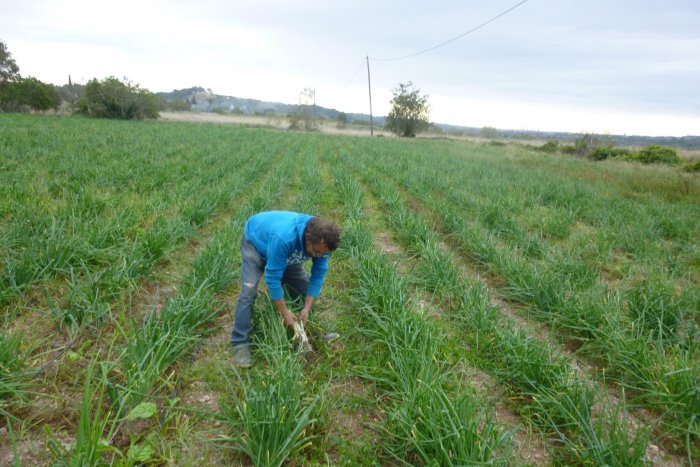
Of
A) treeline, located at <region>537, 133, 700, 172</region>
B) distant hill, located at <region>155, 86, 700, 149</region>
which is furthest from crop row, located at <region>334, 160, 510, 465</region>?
distant hill, located at <region>155, 86, 700, 149</region>

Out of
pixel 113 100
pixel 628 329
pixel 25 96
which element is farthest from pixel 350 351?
pixel 25 96

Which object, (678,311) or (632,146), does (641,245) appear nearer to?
(678,311)

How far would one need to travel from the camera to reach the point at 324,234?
2.38 m

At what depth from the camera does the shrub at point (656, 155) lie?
77.5 feet

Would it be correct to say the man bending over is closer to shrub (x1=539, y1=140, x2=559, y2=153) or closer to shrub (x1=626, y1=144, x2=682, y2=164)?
shrub (x1=626, y1=144, x2=682, y2=164)

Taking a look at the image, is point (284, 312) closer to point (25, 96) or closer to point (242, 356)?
point (242, 356)

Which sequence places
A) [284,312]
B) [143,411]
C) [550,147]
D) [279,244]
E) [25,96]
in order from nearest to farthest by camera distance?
1. [143,411]
2. [279,244]
3. [284,312]
4. [550,147]
5. [25,96]

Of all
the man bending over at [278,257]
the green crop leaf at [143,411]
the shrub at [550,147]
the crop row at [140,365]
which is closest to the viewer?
the crop row at [140,365]

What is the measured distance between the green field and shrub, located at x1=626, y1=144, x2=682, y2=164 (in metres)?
24.2

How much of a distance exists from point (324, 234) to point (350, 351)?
105cm

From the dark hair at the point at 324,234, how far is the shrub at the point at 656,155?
29.5m

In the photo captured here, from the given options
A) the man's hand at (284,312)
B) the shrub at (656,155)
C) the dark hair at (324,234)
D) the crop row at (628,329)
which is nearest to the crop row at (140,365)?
the man's hand at (284,312)

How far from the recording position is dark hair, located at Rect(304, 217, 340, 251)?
2385 millimetres

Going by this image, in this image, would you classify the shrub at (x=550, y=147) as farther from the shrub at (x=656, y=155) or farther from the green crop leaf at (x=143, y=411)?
the green crop leaf at (x=143, y=411)
